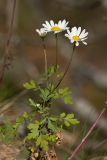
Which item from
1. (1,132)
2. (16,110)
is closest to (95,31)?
(16,110)

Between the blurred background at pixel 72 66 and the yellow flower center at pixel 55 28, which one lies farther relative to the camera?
the blurred background at pixel 72 66

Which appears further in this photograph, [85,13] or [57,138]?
[85,13]

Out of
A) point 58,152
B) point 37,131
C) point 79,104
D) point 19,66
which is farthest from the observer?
point 19,66

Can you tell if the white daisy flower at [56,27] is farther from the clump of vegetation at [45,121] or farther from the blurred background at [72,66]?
the blurred background at [72,66]

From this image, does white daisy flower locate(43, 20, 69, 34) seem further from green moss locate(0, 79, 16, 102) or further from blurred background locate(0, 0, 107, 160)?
green moss locate(0, 79, 16, 102)

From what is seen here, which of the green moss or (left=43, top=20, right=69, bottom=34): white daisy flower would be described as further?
the green moss

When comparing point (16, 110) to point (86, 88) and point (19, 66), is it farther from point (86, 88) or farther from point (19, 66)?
point (86, 88)

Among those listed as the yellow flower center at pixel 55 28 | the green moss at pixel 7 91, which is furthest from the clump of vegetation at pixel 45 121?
the green moss at pixel 7 91

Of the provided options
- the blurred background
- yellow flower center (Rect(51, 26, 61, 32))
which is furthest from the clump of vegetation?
the blurred background
